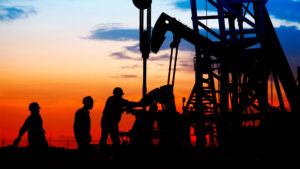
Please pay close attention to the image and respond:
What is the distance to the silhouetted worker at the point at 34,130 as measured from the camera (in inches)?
381

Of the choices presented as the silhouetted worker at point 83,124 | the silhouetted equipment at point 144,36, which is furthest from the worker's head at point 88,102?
the silhouetted equipment at point 144,36

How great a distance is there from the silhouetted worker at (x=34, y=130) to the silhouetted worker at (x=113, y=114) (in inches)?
65.7

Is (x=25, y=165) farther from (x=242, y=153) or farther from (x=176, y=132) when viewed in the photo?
(x=242, y=153)

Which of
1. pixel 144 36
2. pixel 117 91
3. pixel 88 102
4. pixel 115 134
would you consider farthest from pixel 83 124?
pixel 144 36

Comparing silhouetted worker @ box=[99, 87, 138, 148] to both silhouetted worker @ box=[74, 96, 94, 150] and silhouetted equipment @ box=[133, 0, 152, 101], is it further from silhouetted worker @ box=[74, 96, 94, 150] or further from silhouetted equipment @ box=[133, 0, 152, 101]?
silhouetted worker @ box=[74, 96, 94, 150]

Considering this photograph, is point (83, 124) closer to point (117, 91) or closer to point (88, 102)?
point (88, 102)

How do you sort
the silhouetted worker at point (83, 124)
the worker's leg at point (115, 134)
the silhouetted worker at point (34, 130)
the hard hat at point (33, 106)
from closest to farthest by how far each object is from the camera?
the silhouetted worker at point (83, 124)
the hard hat at point (33, 106)
the silhouetted worker at point (34, 130)
the worker's leg at point (115, 134)

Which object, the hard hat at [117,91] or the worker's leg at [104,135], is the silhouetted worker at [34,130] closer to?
the worker's leg at [104,135]

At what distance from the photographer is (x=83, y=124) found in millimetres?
8062

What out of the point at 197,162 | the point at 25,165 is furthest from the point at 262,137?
the point at 25,165

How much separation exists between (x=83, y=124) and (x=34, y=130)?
230cm

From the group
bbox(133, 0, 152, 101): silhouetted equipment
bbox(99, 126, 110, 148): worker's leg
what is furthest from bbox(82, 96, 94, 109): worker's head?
bbox(99, 126, 110, 148): worker's leg

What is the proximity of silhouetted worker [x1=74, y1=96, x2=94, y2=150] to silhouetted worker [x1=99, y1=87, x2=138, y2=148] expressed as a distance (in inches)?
86.1

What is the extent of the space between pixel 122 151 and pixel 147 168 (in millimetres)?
2159
